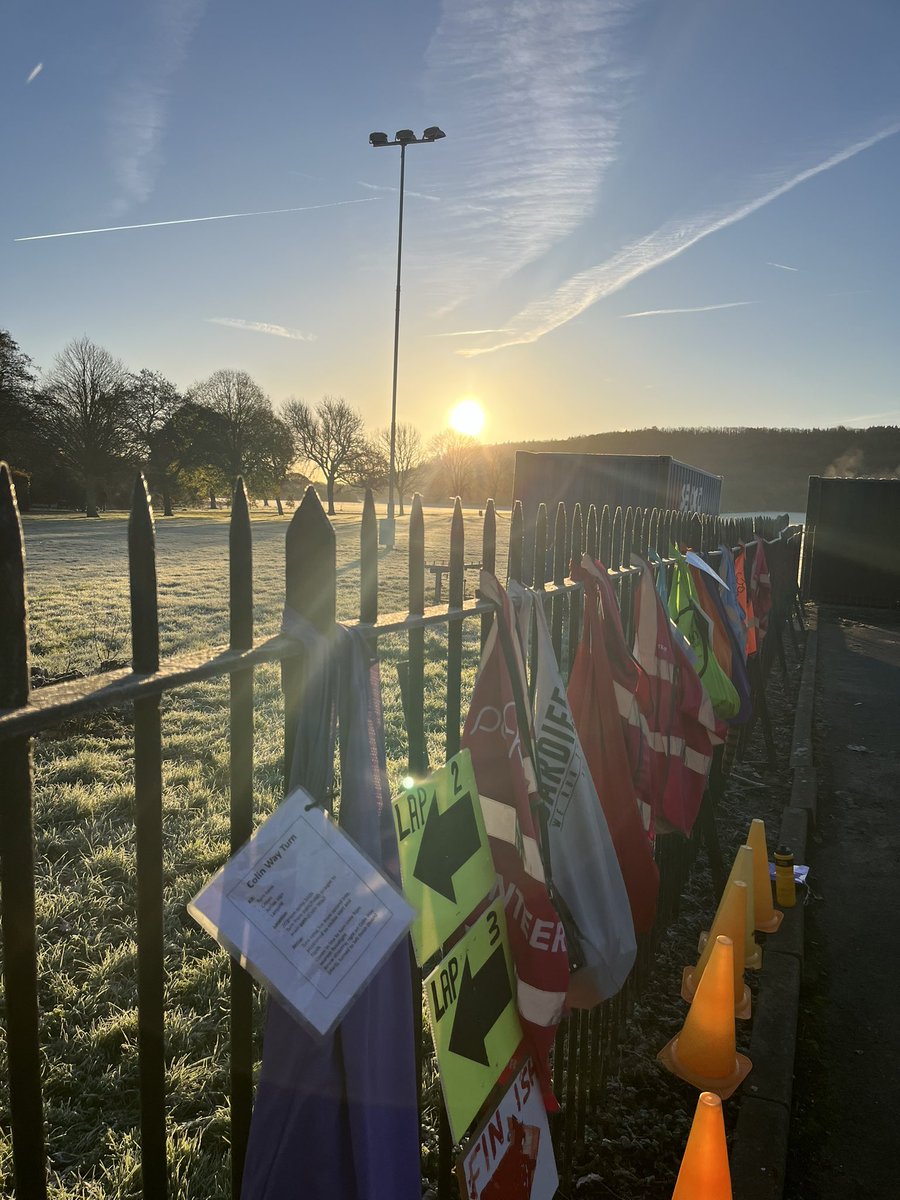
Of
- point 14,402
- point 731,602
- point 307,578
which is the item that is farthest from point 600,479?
point 14,402

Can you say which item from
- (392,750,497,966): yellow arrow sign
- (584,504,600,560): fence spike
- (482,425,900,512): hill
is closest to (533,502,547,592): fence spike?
(584,504,600,560): fence spike

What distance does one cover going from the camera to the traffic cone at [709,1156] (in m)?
2.03

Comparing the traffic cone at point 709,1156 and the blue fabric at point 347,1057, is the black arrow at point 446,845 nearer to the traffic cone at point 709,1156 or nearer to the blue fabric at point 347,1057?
the blue fabric at point 347,1057

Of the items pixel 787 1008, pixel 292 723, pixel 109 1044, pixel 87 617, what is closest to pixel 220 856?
pixel 109 1044

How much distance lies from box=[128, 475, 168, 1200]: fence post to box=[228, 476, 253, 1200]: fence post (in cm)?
13

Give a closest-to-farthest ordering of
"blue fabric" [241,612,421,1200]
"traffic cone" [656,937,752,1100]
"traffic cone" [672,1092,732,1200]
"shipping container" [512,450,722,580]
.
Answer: "blue fabric" [241,612,421,1200] → "traffic cone" [672,1092,732,1200] → "traffic cone" [656,937,752,1100] → "shipping container" [512,450,722,580]

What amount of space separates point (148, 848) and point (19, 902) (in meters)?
0.23

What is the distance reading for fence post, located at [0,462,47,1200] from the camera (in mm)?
976

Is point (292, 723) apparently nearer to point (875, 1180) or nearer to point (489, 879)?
point (489, 879)

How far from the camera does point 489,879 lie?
1.94m

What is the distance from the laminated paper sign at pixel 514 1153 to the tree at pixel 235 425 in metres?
50.9

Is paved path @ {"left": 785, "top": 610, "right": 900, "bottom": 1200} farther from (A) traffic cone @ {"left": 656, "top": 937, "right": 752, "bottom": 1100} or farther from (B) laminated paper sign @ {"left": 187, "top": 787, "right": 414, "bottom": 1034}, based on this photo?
(B) laminated paper sign @ {"left": 187, "top": 787, "right": 414, "bottom": 1034}

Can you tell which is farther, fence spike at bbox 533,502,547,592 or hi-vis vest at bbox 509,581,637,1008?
fence spike at bbox 533,502,547,592

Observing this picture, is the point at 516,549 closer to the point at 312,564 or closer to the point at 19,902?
the point at 312,564
